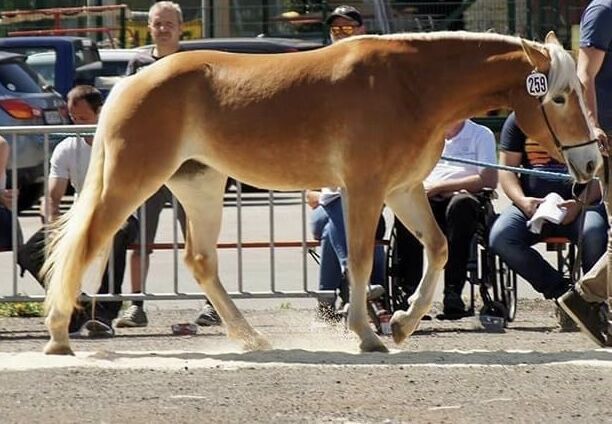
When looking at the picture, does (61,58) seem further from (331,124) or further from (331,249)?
(331,124)

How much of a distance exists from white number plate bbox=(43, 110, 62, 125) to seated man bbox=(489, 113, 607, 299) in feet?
Result: 33.1

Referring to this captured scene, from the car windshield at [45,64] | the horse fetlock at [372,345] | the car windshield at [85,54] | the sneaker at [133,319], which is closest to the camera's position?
the horse fetlock at [372,345]

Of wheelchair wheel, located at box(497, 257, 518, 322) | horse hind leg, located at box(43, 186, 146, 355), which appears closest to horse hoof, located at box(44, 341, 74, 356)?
horse hind leg, located at box(43, 186, 146, 355)

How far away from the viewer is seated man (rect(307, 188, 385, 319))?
38.7 ft

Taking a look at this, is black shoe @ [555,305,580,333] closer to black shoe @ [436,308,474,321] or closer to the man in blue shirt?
black shoe @ [436,308,474,321]

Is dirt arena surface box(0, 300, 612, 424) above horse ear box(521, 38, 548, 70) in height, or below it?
below

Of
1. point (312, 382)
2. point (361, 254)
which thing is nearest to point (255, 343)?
point (361, 254)

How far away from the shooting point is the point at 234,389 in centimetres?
861

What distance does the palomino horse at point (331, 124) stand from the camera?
9.78 m

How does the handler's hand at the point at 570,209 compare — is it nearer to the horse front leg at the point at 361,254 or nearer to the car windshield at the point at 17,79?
the horse front leg at the point at 361,254

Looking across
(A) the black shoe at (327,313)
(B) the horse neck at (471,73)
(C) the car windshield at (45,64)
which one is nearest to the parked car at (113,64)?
(C) the car windshield at (45,64)

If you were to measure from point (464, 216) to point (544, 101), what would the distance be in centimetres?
224

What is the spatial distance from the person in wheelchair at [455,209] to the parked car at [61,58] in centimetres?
1222

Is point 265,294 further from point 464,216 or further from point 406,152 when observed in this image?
point 406,152
